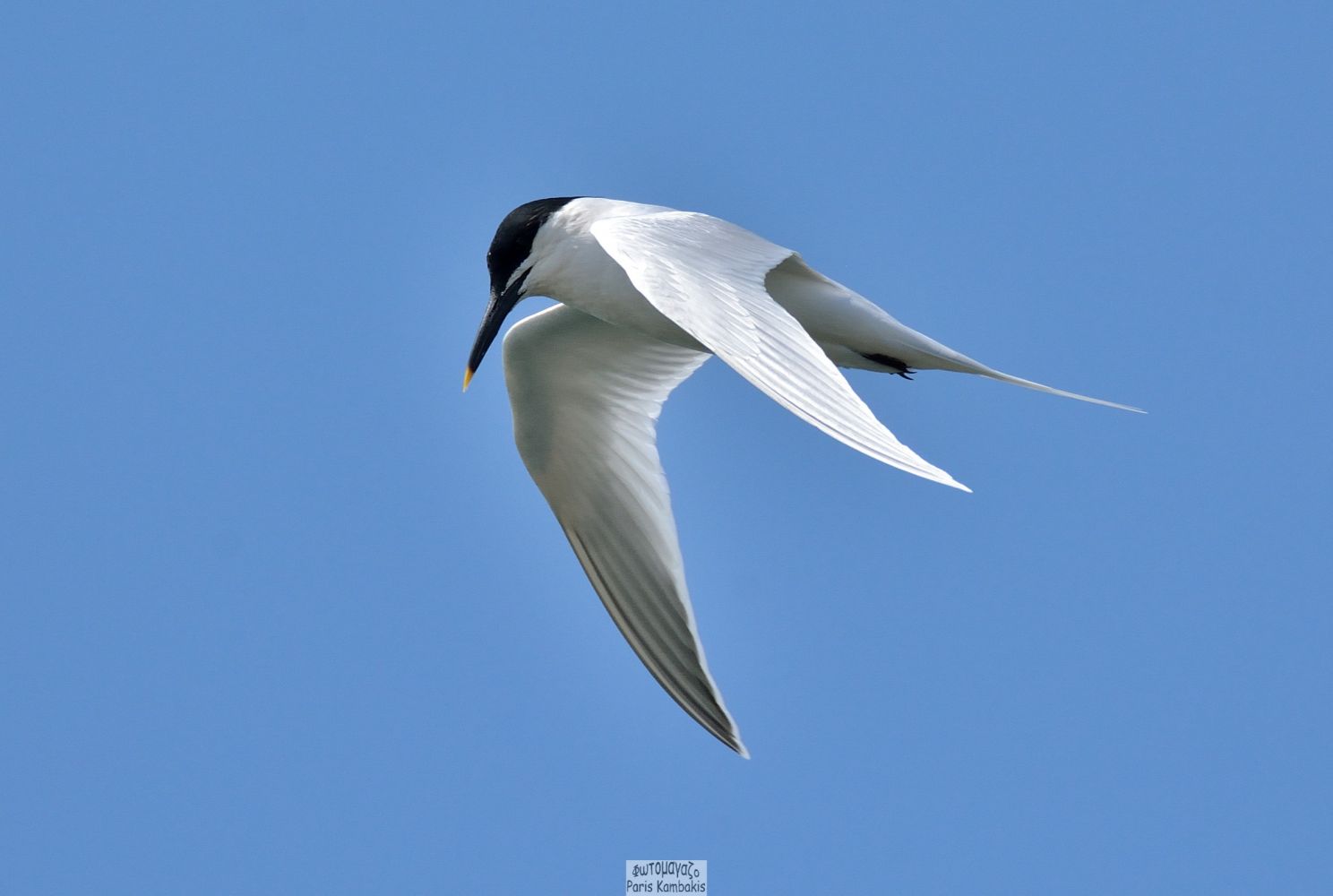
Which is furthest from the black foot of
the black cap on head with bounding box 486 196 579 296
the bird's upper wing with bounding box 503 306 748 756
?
the black cap on head with bounding box 486 196 579 296

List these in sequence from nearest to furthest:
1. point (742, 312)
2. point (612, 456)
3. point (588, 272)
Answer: point (742, 312), point (588, 272), point (612, 456)

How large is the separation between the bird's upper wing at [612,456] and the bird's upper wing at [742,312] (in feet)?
4.70

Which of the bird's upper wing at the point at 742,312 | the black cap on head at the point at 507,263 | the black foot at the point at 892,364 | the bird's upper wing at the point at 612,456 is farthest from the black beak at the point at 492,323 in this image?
the black foot at the point at 892,364

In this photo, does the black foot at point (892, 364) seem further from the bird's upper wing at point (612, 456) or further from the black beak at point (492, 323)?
the black beak at point (492, 323)

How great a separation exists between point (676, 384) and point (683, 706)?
1581 mm

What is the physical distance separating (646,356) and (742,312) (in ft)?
8.66

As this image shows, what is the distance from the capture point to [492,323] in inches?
266

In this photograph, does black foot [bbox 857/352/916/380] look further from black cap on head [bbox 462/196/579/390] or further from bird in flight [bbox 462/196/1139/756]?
black cap on head [bbox 462/196/579/390]

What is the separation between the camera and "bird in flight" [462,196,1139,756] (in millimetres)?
4809

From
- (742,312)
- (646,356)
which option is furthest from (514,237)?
(742,312)

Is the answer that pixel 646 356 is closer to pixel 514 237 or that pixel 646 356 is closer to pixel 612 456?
pixel 612 456

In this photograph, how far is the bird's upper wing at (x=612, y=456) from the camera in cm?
727

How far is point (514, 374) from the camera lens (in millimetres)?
7445

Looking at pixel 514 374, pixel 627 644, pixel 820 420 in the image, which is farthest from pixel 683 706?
pixel 820 420
